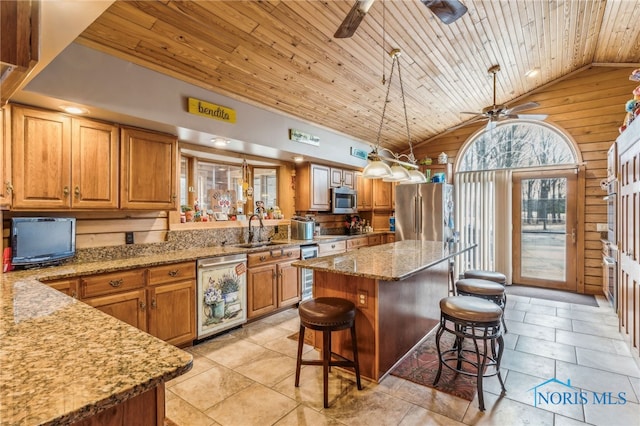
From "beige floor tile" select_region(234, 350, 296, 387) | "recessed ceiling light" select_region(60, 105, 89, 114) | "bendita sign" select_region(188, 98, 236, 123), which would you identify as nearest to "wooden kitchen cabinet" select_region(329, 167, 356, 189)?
"bendita sign" select_region(188, 98, 236, 123)

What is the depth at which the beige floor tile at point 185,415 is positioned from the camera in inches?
79.9

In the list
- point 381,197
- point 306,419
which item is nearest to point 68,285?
point 306,419

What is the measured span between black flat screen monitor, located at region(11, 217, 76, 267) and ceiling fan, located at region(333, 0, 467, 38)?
2.71 meters

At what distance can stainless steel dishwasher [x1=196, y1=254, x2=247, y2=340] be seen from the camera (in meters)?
3.20

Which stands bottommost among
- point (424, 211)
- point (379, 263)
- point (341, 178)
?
point (379, 263)

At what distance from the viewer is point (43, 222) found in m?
2.54

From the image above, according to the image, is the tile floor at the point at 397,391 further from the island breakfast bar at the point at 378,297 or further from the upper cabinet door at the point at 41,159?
the upper cabinet door at the point at 41,159

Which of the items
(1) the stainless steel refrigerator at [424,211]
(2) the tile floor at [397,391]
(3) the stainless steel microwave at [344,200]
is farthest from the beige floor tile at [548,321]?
(3) the stainless steel microwave at [344,200]

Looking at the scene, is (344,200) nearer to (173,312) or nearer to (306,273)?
(306,273)

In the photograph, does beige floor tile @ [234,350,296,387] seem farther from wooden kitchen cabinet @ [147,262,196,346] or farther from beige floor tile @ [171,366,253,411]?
wooden kitchen cabinet @ [147,262,196,346]

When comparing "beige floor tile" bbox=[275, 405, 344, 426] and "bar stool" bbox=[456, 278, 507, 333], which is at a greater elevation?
"bar stool" bbox=[456, 278, 507, 333]

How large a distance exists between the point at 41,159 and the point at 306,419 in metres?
2.75

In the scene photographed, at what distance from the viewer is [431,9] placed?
190cm

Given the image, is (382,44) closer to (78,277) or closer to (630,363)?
(78,277)
